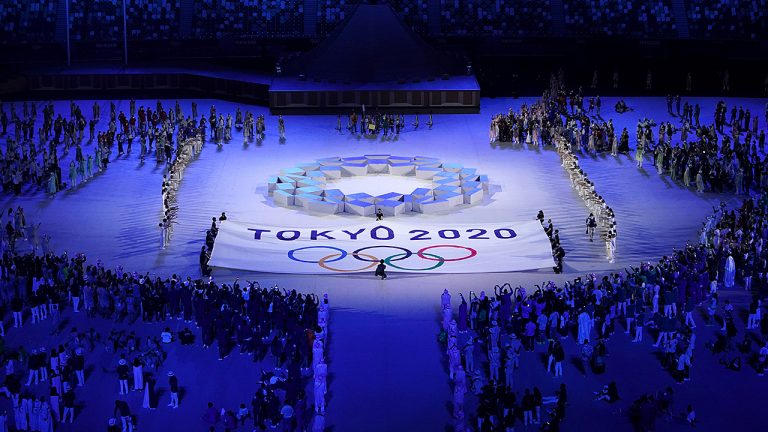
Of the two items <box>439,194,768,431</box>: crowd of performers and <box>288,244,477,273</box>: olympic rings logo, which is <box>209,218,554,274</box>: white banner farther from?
<box>439,194,768,431</box>: crowd of performers

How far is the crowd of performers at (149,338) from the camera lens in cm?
3250

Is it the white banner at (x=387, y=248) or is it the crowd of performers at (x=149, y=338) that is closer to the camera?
the crowd of performers at (x=149, y=338)

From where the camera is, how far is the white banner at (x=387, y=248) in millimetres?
43031

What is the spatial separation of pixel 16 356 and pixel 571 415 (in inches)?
588

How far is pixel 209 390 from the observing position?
34.2 m

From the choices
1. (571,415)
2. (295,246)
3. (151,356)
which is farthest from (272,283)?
(571,415)

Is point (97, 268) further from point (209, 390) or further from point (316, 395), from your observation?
point (316, 395)

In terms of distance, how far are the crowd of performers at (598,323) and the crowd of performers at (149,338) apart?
4036 millimetres

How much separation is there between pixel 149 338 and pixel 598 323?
12724 millimetres

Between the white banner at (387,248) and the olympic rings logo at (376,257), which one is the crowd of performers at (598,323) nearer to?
the white banner at (387,248)

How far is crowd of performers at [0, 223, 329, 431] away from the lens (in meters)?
32.5

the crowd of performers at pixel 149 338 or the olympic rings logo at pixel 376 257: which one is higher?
the olympic rings logo at pixel 376 257

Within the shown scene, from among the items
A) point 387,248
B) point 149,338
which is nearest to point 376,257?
point 387,248

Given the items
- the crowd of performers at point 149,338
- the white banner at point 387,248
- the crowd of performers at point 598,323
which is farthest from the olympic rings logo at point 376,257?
the crowd of performers at point 598,323
